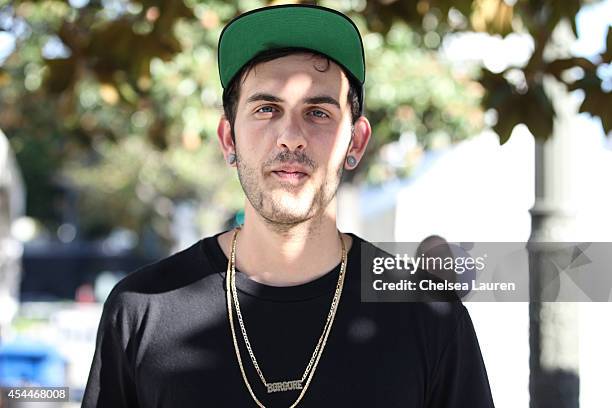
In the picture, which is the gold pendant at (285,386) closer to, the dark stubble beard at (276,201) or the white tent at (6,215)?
the dark stubble beard at (276,201)

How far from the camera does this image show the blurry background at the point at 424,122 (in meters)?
3.22

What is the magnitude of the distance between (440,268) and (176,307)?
0.81m

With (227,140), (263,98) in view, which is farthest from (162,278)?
(263,98)

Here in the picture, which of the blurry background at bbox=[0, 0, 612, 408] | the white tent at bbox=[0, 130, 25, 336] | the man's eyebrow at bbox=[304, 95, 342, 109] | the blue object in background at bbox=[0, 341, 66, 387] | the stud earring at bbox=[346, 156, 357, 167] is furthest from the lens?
the white tent at bbox=[0, 130, 25, 336]

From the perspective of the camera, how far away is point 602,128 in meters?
3.94

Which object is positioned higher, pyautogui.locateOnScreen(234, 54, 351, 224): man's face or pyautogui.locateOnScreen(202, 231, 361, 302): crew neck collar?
pyautogui.locateOnScreen(234, 54, 351, 224): man's face

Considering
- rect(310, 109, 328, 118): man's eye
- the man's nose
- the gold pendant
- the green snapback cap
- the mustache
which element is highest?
the green snapback cap

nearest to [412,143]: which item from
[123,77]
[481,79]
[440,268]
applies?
[123,77]

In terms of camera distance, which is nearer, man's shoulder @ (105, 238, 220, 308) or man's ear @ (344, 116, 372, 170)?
man's shoulder @ (105, 238, 220, 308)

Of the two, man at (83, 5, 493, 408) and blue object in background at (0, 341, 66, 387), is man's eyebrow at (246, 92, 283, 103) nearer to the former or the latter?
man at (83, 5, 493, 408)

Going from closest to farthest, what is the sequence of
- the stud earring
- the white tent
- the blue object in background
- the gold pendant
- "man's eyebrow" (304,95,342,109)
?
the gold pendant
"man's eyebrow" (304,95,342,109)
the stud earring
the blue object in background
the white tent

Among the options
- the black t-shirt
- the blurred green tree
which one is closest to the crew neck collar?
the black t-shirt

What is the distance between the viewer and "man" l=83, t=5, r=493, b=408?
2.18m

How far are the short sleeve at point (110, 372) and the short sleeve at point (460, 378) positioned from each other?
0.69m
